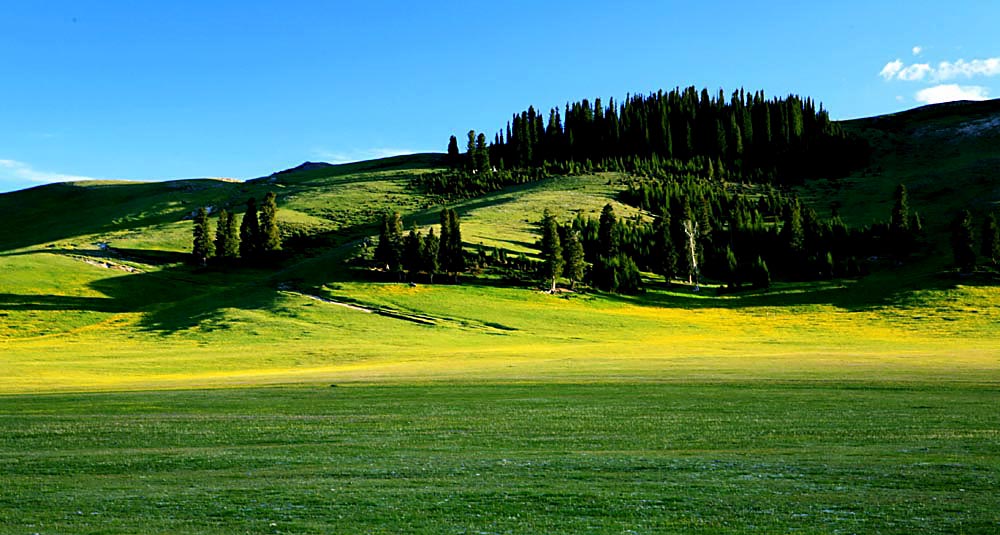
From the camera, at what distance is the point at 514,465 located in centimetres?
1647

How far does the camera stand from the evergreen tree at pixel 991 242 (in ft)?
325

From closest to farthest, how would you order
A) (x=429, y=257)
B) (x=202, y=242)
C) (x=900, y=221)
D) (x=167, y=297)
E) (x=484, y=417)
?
1. (x=484, y=417)
2. (x=167, y=297)
3. (x=429, y=257)
4. (x=202, y=242)
5. (x=900, y=221)

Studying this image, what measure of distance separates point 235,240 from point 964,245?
10344 centimetres

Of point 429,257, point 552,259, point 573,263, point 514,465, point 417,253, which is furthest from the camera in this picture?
point 573,263

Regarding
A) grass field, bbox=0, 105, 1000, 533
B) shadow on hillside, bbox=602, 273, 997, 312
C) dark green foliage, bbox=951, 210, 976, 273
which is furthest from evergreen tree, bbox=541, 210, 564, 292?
dark green foliage, bbox=951, 210, 976, 273

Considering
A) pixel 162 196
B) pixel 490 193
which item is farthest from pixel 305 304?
pixel 162 196

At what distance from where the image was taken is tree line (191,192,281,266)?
113438mm

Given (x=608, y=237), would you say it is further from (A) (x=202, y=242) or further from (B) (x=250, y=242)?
(A) (x=202, y=242)

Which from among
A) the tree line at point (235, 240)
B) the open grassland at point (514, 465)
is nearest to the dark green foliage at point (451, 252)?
the tree line at point (235, 240)

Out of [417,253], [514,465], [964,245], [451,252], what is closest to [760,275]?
[964,245]

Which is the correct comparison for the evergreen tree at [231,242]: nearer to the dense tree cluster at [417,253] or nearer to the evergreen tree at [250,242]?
the evergreen tree at [250,242]

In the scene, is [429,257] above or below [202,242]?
below

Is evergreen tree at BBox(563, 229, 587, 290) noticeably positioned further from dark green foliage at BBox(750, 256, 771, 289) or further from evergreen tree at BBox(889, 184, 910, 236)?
evergreen tree at BBox(889, 184, 910, 236)

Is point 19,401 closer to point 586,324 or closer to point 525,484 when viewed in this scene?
point 525,484
